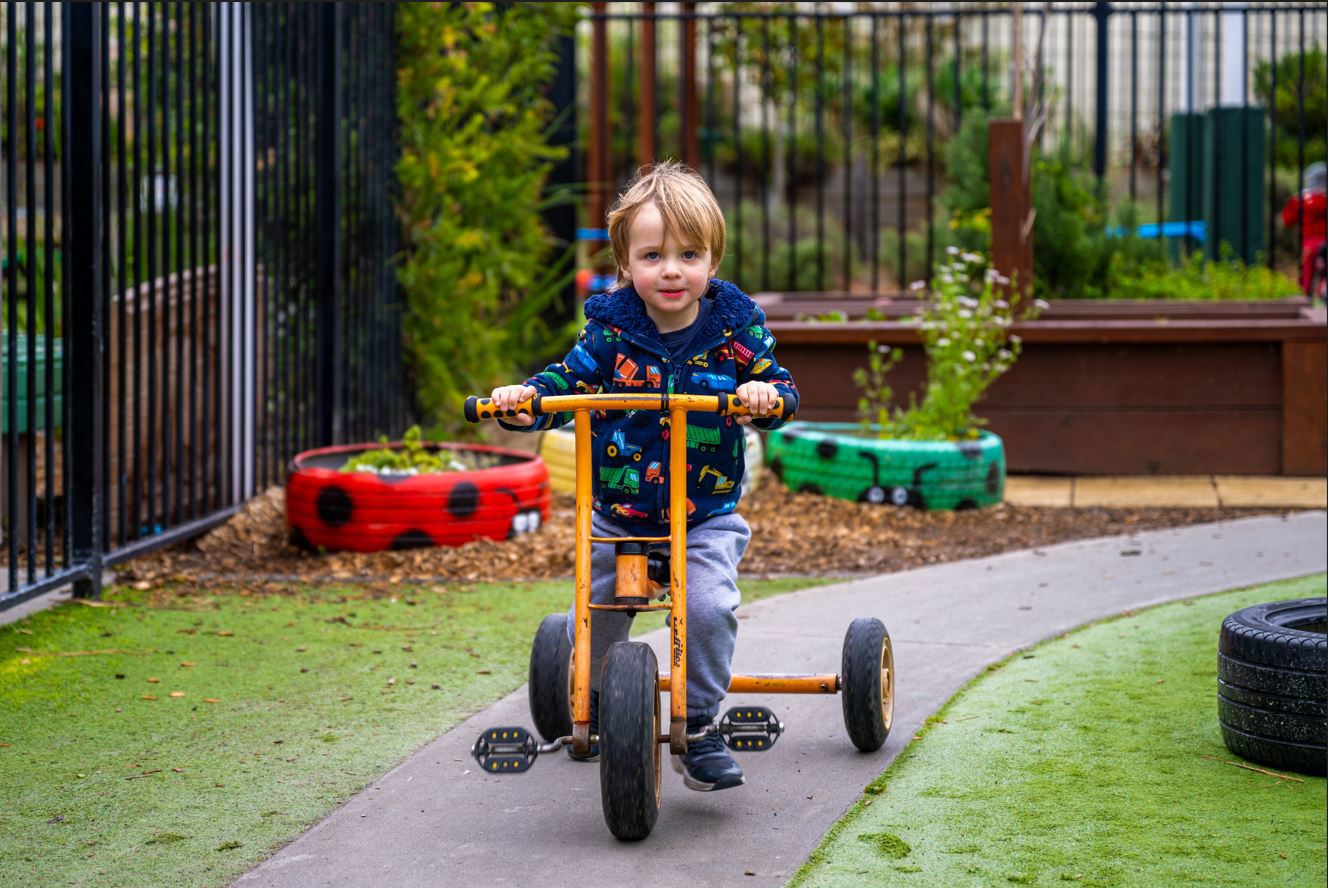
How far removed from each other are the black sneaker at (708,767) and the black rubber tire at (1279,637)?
3.74 feet

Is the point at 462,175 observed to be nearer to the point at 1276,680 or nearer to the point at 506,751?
the point at 506,751

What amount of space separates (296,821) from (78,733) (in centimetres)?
93

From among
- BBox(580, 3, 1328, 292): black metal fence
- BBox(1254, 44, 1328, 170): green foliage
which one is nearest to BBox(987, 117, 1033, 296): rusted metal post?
BBox(580, 3, 1328, 292): black metal fence

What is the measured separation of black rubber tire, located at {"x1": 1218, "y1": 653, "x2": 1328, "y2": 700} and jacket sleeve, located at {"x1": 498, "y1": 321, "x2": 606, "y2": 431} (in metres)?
1.55

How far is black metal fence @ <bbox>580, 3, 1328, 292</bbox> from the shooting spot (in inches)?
406

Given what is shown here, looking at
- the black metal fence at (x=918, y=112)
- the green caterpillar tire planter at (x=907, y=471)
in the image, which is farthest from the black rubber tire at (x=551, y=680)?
the black metal fence at (x=918, y=112)

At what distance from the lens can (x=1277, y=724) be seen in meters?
3.40

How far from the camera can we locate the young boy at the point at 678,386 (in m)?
3.41

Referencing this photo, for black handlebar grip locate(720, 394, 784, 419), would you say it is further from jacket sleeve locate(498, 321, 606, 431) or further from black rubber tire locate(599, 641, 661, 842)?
black rubber tire locate(599, 641, 661, 842)

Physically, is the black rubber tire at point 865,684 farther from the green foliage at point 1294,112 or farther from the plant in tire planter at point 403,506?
the green foliage at point 1294,112

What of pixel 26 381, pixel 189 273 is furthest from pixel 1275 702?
pixel 189 273

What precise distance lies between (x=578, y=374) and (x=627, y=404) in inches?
14.4

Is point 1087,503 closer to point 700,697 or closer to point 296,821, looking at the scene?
point 700,697

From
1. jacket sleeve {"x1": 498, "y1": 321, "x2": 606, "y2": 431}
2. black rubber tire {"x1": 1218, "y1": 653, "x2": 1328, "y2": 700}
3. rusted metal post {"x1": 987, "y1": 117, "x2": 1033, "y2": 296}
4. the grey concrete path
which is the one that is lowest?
the grey concrete path
